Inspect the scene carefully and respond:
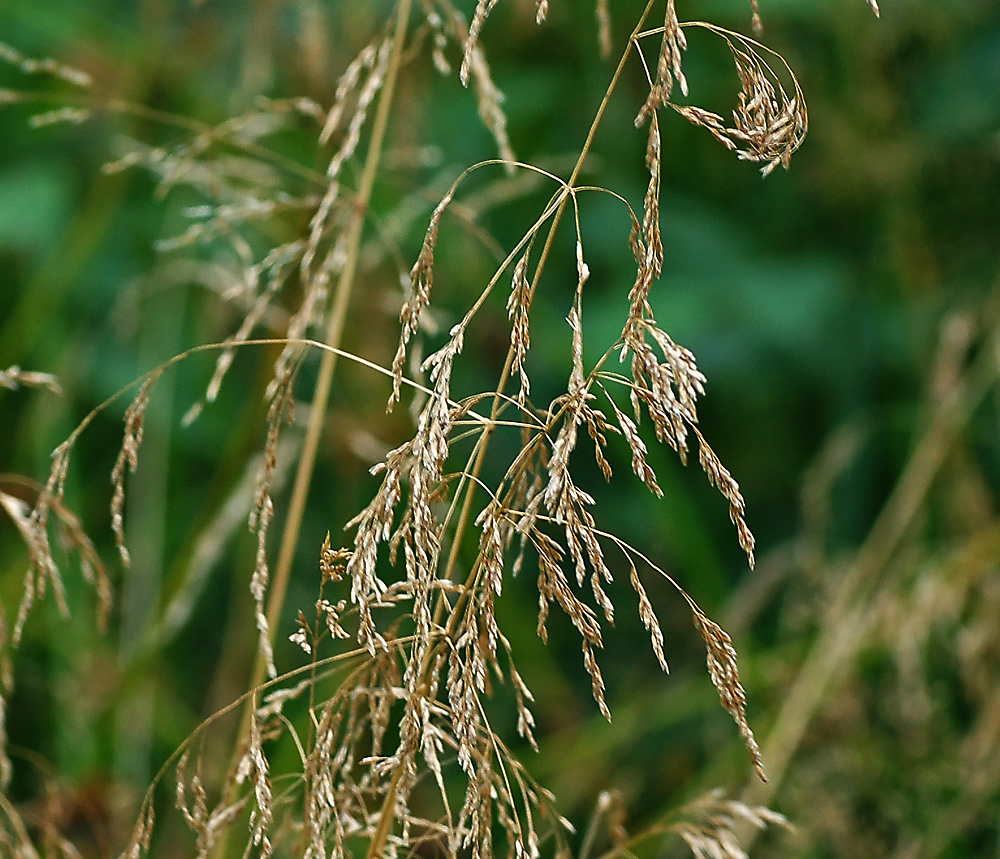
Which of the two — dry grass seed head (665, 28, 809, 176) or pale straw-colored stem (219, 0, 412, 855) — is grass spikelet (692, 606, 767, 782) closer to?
dry grass seed head (665, 28, 809, 176)

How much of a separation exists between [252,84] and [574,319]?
1402 millimetres

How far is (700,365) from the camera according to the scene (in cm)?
216

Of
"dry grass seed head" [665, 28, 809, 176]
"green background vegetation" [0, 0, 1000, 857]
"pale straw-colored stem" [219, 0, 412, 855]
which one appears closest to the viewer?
"dry grass seed head" [665, 28, 809, 176]

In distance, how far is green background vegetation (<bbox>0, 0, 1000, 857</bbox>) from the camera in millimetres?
1665

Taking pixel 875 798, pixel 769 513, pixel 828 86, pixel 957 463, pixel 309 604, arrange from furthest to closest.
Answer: pixel 828 86 → pixel 769 513 → pixel 957 463 → pixel 309 604 → pixel 875 798

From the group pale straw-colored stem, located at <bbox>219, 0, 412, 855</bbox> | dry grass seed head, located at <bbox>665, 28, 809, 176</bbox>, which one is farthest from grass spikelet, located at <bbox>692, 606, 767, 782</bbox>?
pale straw-colored stem, located at <bbox>219, 0, 412, 855</bbox>

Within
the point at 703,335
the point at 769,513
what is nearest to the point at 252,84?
the point at 703,335

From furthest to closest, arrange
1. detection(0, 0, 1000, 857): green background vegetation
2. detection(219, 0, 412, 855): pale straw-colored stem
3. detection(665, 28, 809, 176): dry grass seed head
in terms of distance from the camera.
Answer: detection(0, 0, 1000, 857): green background vegetation < detection(219, 0, 412, 855): pale straw-colored stem < detection(665, 28, 809, 176): dry grass seed head

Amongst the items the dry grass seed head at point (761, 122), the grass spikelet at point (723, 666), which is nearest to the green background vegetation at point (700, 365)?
the dry grass seed head at point (761, 122)

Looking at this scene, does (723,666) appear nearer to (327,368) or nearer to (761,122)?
(761,122)

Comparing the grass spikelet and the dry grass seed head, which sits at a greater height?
the dry grass seed head

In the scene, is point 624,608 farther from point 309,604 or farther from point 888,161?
point 888,161

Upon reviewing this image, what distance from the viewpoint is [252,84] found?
71.7 inches

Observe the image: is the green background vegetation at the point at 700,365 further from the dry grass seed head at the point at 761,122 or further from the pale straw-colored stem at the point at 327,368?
the dry grass seed head at the point at 761,122
